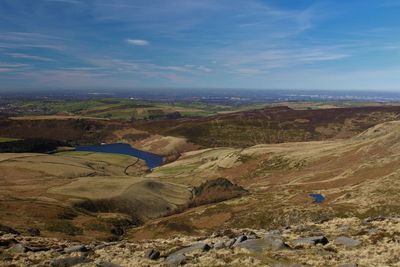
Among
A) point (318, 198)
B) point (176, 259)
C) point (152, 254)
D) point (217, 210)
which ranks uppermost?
point (176, 259)

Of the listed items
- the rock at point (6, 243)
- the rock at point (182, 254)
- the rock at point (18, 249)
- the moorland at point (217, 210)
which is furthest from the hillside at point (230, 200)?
the rock at point (6, 243)

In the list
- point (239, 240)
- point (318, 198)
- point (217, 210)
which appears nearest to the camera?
point (239, 240)

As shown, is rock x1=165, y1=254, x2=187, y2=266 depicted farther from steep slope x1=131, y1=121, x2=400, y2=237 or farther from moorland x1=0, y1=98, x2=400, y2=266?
steep slope x1=131, y1=121, x2=400, y2=237

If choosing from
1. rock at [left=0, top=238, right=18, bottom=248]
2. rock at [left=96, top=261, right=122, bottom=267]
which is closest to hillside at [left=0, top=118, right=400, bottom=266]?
rock at [left=96, top=261, right=122, bottom=267]

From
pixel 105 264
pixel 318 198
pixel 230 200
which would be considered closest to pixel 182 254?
pixel 105 264

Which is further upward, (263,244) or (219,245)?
(263,244)

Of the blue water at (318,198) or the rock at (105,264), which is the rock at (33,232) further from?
the blue water at (318,198)

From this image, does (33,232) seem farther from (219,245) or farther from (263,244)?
(263,244)

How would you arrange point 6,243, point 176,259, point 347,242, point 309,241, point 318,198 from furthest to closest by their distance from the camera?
point 318,198
point 6,243
point 309,241
point 347,242
point 176,259
